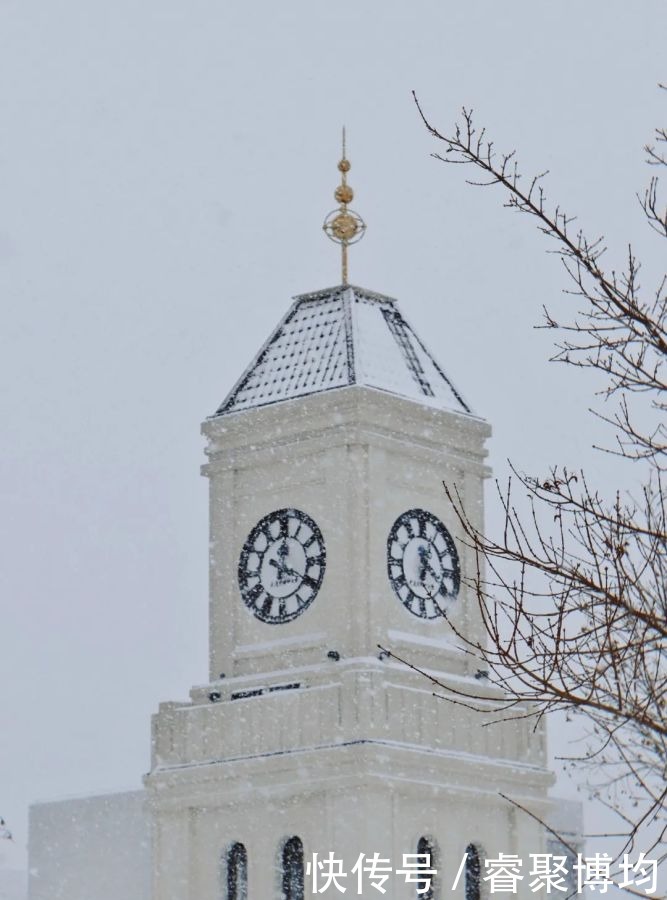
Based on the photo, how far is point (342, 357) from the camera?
4594cm

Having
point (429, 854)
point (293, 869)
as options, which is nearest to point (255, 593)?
point (293, 869)

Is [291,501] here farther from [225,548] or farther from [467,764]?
[467,764]

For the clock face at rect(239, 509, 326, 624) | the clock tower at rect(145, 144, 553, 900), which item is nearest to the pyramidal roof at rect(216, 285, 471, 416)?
the clock tower at rect(145, 144, 553, 900)

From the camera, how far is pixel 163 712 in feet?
150

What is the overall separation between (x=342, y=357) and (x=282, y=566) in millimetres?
3825

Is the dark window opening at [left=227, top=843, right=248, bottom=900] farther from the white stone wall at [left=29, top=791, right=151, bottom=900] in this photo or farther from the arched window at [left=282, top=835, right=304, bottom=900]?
the white stone wall at [left=29, top=791, right=151, bottom=900]

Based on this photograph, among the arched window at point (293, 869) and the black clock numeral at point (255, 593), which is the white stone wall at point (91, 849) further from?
the arched window at point (293, 869)

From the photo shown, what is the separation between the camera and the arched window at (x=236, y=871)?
44.3 m

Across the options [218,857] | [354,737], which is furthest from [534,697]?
[218,857]

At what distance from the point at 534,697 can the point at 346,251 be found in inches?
1350

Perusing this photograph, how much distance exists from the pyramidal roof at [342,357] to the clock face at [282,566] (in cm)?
229

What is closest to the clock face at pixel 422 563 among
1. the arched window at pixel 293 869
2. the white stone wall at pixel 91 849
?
the arched window at pixel 293 869

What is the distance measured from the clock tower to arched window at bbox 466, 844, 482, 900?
0.06m

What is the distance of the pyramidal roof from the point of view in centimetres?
4584
